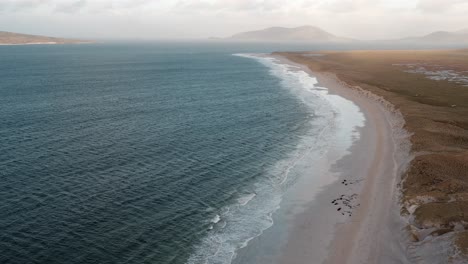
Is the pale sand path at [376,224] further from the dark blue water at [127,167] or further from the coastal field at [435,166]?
the dark blue water at [127,167]

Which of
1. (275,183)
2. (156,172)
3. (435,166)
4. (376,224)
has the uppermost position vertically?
(435,166)

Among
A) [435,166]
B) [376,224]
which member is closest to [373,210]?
[376,224]

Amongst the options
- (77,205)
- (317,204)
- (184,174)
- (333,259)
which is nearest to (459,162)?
(317,204)

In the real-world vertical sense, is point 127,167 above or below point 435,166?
below

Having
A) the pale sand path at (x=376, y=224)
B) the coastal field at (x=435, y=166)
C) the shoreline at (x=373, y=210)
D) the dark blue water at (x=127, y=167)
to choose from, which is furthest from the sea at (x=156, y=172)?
the coastal field at (x=435, y=166)

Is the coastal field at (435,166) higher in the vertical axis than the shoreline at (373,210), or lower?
higher

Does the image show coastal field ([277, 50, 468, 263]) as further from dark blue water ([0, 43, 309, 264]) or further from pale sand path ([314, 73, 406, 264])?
dark blue water ([0, 43, 309, 264])

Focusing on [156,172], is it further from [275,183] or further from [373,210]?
[373,210]

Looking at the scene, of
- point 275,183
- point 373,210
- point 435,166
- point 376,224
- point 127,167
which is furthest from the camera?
point 127,167
